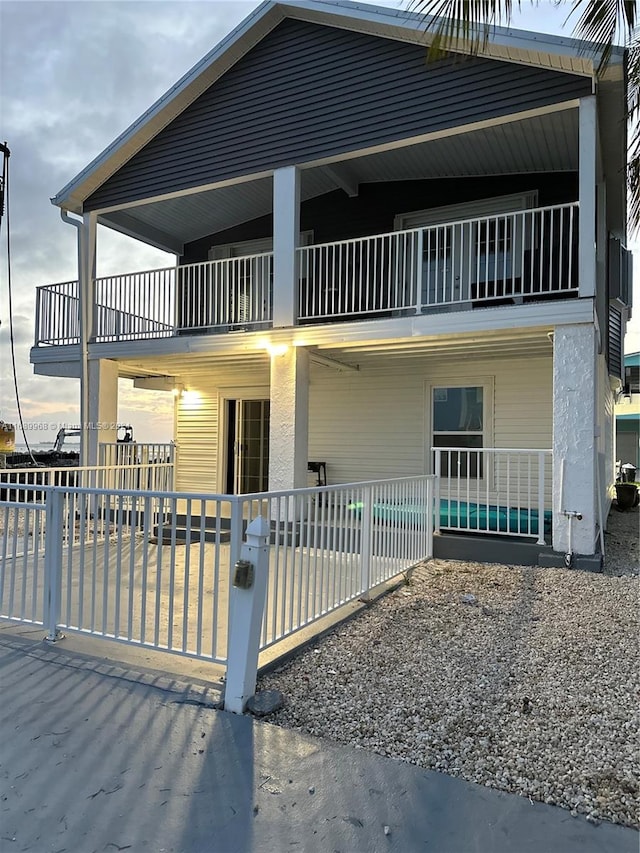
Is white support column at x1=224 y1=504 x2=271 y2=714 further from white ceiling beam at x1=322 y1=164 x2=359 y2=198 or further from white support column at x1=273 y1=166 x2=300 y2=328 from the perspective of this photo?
white ceiling beam at x1=322 y1=164 x2=359 y2=198

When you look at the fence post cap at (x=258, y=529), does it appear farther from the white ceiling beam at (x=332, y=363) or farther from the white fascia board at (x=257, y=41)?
the white fascia board at (x=257, y=41)

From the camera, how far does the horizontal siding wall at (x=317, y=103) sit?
7.26 metres

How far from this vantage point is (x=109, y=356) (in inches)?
390

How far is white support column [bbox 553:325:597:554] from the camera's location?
643 cm

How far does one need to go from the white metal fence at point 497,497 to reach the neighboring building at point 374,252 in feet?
0.57

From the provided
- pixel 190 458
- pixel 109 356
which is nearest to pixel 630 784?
pixel 109 356

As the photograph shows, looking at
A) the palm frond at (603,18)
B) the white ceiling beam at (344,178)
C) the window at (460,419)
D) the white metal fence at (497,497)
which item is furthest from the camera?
the window at (460,419)

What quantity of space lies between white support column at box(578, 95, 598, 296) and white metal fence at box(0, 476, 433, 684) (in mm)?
3021

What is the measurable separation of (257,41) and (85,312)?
17.3ft

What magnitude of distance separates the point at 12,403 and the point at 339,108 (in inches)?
396

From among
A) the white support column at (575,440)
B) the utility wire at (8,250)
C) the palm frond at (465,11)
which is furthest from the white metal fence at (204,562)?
the utility wire at (8,250)

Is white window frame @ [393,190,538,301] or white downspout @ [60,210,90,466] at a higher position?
white window frame @ [393,190,538,301]

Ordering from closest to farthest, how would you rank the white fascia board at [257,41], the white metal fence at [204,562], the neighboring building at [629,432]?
the white metal fence at [204,562] → the white fascia board at [257,41] → the neighboring building at [629,432]

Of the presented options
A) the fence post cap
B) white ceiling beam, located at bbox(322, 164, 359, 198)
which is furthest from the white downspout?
the fence post cap
